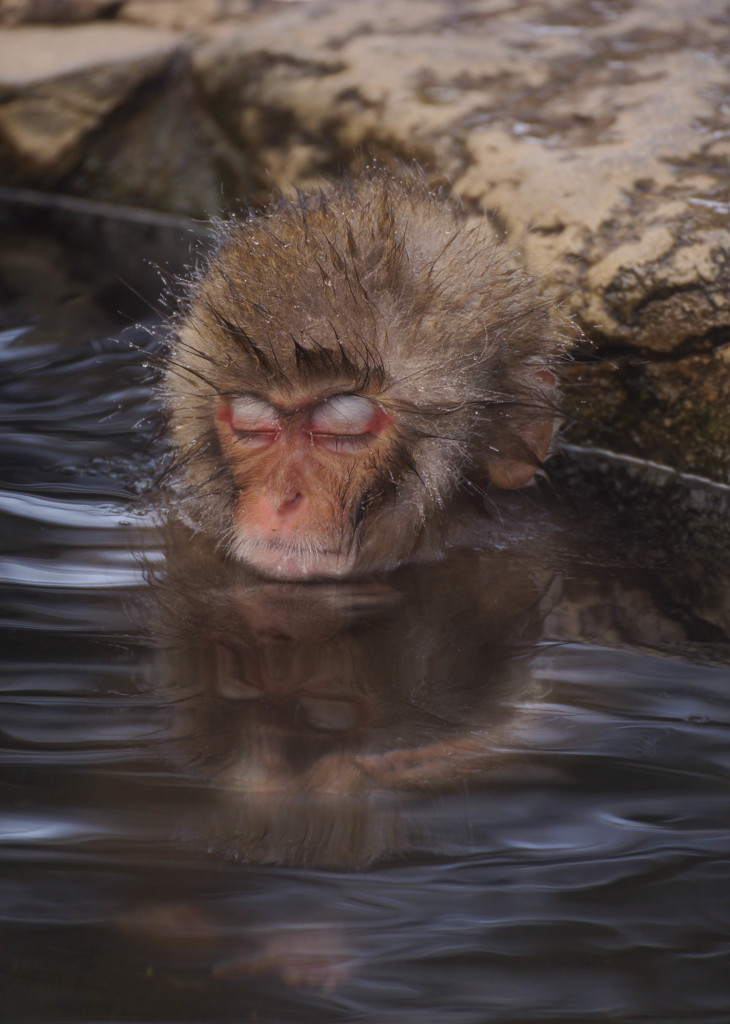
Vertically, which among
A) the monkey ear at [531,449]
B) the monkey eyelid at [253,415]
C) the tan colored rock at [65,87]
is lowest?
the tan colored rock at [65,87]

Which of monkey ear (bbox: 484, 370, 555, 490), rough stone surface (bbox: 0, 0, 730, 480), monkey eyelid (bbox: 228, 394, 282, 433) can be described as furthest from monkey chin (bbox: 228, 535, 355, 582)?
rough stone surface (bbox: 0, 0, 730, 480)

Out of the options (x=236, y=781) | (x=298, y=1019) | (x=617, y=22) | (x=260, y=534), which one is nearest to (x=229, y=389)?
(x=260, y=534)

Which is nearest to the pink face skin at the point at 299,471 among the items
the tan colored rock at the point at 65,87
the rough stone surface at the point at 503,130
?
the rough stone surface at the point at 503,130

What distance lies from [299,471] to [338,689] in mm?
545

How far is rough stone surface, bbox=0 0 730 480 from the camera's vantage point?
3355 millimetres

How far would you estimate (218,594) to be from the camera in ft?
8.35

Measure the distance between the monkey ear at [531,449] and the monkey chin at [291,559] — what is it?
1.47 ft

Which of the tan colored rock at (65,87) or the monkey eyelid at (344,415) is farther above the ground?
the monkey eyelid at (344,415)

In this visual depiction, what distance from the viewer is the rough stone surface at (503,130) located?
3355mm

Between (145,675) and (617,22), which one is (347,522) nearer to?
(145,675)

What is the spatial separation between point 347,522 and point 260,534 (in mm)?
189

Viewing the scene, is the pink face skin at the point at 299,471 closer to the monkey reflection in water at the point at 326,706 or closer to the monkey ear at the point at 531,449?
the monkey reflection in water at the point at 326,706

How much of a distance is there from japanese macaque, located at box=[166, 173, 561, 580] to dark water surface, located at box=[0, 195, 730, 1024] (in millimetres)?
165

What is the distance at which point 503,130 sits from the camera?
401cm
